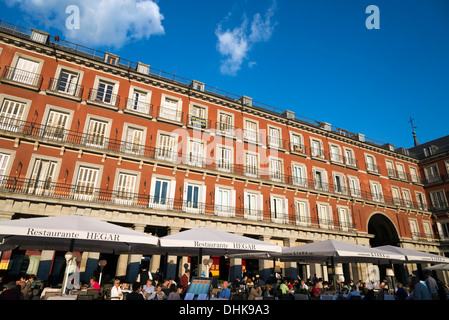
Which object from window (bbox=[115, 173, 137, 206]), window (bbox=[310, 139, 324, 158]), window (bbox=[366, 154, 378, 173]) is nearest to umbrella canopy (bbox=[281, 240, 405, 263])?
window (bbox=[115, 173, 137, 206])

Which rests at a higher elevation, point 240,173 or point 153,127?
point 153,127

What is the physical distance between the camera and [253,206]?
21922 millimetres

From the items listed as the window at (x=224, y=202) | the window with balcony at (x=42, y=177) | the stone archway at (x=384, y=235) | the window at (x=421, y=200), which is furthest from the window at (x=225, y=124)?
the window at (x=421, y=200)

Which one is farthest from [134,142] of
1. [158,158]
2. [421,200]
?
[421,200]

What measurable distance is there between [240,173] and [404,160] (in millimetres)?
25158

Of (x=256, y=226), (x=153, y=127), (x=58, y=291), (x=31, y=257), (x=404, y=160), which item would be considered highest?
(x=404, y=160)

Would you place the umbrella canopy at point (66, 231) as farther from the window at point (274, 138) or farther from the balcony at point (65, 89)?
the window at point (274, 138)

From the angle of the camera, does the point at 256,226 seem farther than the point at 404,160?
No

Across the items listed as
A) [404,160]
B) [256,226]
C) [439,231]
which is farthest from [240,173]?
[439,231]

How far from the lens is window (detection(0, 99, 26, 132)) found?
624 inches

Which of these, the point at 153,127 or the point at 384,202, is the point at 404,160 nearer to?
the point at 384,202

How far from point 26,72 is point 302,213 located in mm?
23991

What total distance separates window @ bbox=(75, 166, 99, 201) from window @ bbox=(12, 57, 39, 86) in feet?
22.0
